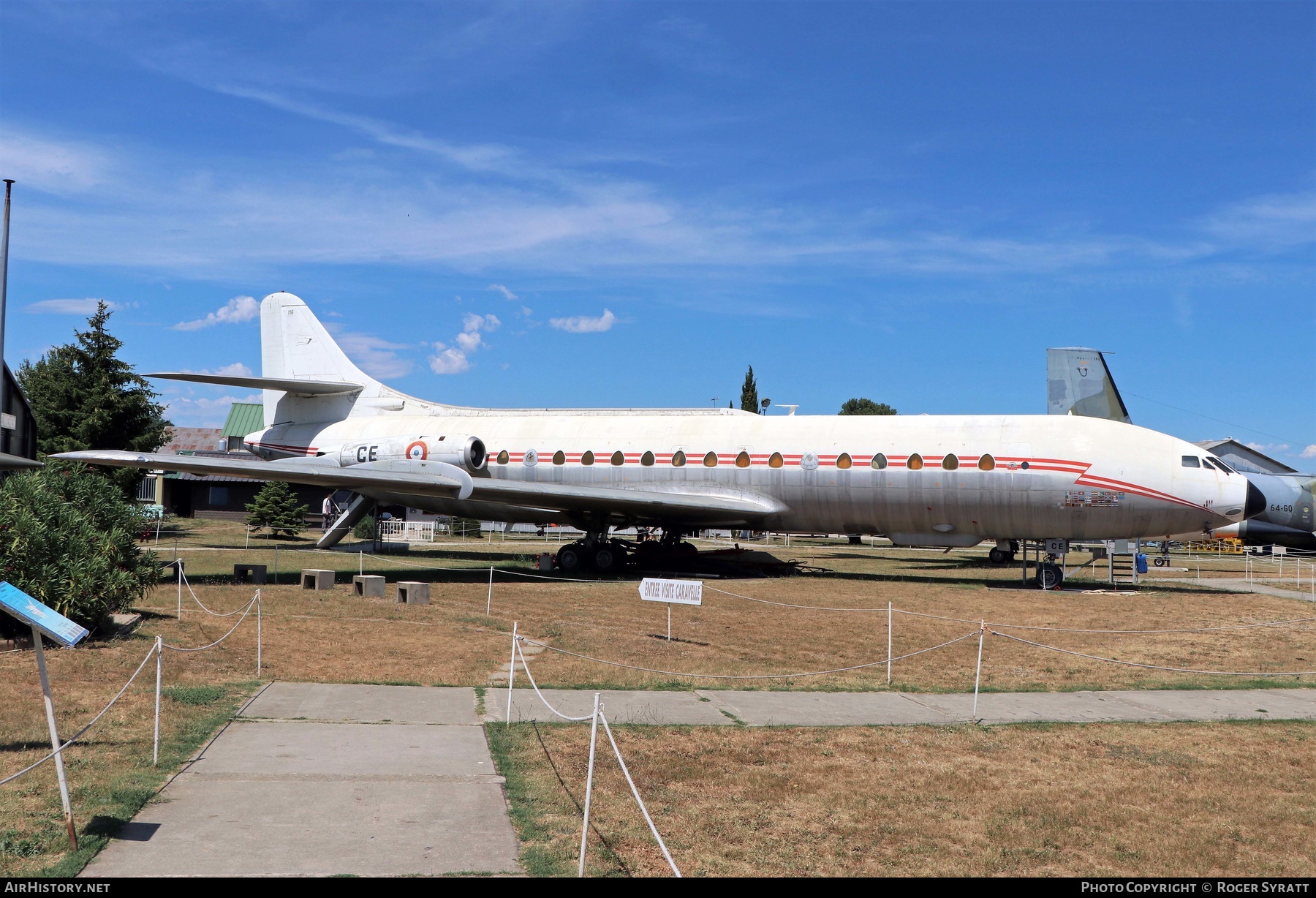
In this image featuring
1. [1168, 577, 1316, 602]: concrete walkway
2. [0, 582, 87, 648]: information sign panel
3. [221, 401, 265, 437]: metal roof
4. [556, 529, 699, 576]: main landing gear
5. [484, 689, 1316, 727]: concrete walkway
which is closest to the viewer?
[0, 582, 87, 648]: information sign panel

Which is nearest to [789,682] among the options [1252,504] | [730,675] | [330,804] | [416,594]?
[730,675]

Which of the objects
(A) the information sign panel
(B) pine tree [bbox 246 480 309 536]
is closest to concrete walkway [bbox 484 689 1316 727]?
(A) the information sign panel

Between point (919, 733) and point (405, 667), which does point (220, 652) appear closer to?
point (405, 667)

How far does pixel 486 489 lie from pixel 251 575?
5.79 meters

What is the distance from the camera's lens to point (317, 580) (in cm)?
2166

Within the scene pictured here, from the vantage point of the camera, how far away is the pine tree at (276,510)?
44969 mm

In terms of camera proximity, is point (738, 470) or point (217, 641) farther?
point (738, 470)

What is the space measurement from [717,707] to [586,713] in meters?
1.53

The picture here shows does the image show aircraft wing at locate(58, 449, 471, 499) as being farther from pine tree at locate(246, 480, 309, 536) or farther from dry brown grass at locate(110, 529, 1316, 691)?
pine tree at locate(246, 480, 309, 536)

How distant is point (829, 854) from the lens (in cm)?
673

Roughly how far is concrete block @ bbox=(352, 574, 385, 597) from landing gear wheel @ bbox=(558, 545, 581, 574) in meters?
7.69

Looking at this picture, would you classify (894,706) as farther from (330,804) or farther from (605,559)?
(605,559)

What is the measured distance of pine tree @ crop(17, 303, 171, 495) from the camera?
42094 mm

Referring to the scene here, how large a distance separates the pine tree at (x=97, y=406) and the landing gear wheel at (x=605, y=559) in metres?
24.7
